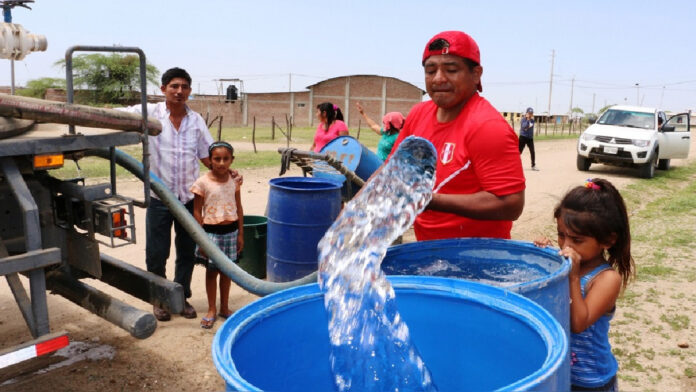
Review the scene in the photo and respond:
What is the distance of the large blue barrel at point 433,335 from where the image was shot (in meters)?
1.35

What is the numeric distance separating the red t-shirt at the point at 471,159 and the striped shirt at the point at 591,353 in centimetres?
46

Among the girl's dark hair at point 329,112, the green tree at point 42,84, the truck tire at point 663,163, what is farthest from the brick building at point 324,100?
the girl's dark hair at point 329,112

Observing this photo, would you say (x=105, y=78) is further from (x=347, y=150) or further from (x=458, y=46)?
(x=458, y=46)

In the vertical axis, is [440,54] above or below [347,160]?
above

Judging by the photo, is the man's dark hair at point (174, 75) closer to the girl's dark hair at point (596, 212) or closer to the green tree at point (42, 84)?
the girl's dark hair at point (596, 212)

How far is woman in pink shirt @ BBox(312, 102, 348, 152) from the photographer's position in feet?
22.7

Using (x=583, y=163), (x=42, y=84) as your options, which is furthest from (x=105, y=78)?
(x=583, y=163)

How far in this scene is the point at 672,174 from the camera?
49.8 feet

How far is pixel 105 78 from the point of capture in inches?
1913

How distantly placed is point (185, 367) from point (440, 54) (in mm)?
2614

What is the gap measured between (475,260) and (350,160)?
3.63m

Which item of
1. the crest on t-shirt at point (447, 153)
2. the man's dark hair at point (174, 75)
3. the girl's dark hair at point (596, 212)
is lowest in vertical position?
the girl's dark hair at point (596, 212)

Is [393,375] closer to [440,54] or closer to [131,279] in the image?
[440,54]

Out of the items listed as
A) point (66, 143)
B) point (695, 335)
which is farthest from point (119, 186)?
point (695, 335)
